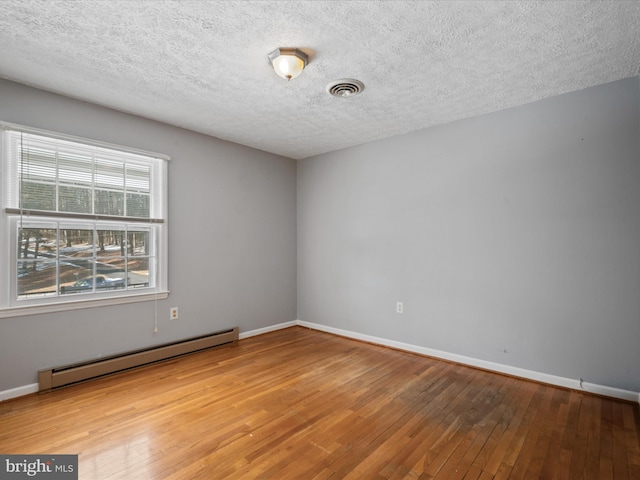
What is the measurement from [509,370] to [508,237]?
1263mm

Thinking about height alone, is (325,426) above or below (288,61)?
below

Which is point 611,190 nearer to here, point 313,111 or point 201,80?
point 313,111

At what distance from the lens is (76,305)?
289cm

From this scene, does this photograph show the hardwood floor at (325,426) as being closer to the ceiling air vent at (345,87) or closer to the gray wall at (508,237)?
the gray wall at (508,237)

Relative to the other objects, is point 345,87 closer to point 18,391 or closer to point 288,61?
point 288,61

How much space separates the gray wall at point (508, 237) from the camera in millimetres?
2596

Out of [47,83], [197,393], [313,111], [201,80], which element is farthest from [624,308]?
[47,83]

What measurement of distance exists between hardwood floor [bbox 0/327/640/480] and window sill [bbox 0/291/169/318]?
0.67 m

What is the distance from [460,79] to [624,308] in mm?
2235

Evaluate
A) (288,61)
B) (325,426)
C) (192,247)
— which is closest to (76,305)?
(192,247)

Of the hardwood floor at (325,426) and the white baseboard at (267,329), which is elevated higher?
the white baseboard at (267,329)

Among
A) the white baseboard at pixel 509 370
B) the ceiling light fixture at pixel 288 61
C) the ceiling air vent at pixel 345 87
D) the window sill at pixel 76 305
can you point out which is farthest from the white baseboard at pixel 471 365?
the ceiling light fixture at pixel 288 61

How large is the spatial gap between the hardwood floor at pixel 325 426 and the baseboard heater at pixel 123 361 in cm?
10

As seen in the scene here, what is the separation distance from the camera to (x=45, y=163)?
277cm
